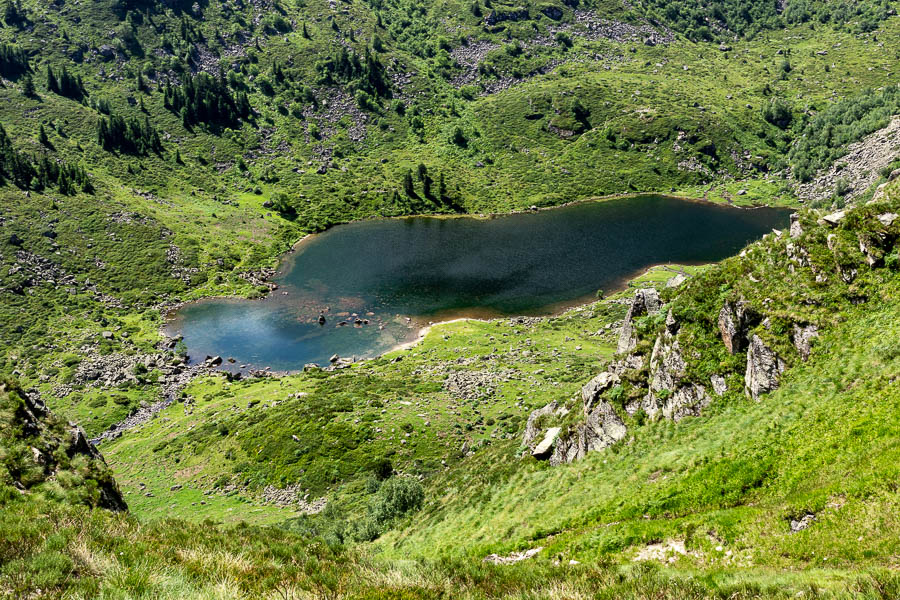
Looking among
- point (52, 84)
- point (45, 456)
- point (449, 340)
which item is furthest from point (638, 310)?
point (52, 84)

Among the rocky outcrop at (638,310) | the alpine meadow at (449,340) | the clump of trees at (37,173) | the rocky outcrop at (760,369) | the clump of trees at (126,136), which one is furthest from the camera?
the clump of trees at (126,136)

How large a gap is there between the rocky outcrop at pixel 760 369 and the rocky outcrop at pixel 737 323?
0.75 meters

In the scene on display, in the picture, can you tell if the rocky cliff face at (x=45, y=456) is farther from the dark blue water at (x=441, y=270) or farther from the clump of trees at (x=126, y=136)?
the clump of trees at (x=126, y=136)

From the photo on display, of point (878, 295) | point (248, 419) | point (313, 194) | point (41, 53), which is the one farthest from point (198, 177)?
point (878, 295)

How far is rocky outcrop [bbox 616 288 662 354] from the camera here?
30.9 metres

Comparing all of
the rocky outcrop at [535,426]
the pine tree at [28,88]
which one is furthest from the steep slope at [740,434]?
the pine tree at [28,88]

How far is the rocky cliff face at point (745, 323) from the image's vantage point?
71.2ft

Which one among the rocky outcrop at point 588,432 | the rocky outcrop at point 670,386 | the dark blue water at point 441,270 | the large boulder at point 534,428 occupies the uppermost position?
the rocky outcrop at point 670,386

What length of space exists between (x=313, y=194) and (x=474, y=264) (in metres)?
75.8

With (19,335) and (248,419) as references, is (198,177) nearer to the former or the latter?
(19,335)

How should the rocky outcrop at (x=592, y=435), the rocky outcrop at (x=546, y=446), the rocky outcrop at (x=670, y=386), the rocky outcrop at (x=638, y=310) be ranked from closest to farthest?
1. the rocky outcrop at (x=670, y=386)
2. the rocky outcrop at (x=592, y=435)
3. the rocky outcrop at (x=546, y=446)
4. the rocky outcrop at (x=638, y=310)

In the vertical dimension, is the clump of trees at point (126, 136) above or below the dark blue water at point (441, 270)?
above

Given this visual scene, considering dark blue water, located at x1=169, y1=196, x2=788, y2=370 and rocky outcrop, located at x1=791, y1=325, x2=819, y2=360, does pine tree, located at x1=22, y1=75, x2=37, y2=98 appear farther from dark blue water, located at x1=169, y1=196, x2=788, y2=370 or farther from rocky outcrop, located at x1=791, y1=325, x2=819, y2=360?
rocky outcrop, located at x1=791, y1=325, x2=819, y2=360

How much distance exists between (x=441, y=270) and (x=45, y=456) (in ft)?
315
